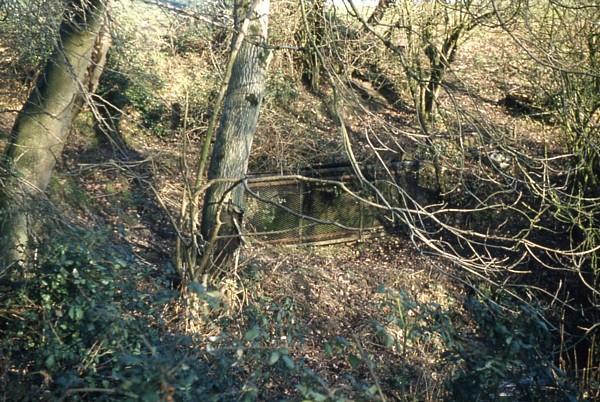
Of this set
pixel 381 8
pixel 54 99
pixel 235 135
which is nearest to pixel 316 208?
pixel 381 8

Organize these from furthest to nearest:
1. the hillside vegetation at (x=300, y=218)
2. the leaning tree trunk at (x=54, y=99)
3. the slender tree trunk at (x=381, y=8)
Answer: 1. the slender tree trunk at (x=381, y=8)
2. the leaning tree trunk at (x=54, y=99)
3. the hillside vegetation at (x=300, y=218)

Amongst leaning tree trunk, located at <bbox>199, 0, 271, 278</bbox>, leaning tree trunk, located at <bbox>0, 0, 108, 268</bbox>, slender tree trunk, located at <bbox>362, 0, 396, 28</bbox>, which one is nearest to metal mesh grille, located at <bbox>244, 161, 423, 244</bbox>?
leaning tree trunk, located at <bbox>199, 0, 271, 278</bbox>

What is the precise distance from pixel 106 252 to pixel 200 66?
410 inches

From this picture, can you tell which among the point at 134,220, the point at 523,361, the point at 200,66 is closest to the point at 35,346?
the point at 523,361

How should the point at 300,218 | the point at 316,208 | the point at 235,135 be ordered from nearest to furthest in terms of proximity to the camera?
the point at 235,135, the point at 300,218, the point at 316,208

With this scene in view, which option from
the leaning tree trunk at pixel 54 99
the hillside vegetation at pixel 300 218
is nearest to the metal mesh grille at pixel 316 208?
the hillside vegetation at pixel 300 218

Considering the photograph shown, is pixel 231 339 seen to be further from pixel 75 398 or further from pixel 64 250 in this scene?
pixel 64 250

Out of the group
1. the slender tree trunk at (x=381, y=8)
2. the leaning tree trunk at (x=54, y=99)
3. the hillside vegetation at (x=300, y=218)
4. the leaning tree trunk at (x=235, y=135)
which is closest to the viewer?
the hillside vegetation at (x=300, y=218)

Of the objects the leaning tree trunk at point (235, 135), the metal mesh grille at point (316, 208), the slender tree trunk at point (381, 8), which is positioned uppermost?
the slender tree trunk at point (381, 8)

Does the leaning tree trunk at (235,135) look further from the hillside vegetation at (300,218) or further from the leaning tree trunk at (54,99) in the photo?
the leaning tree trunk at (54,99)

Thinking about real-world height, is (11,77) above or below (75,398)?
above

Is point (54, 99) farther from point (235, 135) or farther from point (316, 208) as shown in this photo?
point (316, 208)

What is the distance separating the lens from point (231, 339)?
4.85 meters

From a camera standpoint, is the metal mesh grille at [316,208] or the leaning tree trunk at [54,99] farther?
the metal mesh grille at [316,208]
